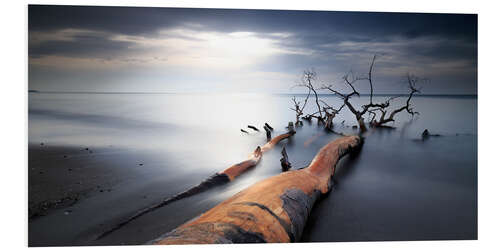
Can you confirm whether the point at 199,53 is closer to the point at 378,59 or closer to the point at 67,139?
the point at 67,139

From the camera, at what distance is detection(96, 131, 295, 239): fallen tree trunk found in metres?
2.24

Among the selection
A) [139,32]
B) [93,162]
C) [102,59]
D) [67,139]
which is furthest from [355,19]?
[67,139]

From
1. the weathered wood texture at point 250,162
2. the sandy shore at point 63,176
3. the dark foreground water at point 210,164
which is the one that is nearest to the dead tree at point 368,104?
the dark foreground water at point 210,164

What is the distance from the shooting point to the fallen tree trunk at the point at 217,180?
7.36 ft

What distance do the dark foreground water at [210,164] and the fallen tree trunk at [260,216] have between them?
242mm

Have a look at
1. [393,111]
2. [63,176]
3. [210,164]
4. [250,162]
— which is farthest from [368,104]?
[63,176]

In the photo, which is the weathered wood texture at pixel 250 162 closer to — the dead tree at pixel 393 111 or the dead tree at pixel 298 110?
the dead tree at pixel 298 110

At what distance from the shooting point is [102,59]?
286 cm

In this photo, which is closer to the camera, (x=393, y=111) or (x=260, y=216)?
(x=260, y=216)

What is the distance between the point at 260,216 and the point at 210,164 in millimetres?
1394

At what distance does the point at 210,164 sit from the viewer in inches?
121

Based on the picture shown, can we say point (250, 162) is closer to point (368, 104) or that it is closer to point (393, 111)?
point (368, 104)

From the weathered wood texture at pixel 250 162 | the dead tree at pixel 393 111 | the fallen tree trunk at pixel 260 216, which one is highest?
the dead tree at pixel 393 111

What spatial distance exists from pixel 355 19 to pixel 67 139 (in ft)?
10.8
